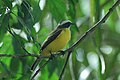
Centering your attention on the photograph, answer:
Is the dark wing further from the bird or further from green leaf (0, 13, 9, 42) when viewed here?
green leaf (0, 13, 9, 42)

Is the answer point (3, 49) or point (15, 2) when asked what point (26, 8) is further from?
point (3, 49)

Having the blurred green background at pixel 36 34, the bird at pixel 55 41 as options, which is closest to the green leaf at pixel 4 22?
the blurred green background at pixel 36 34

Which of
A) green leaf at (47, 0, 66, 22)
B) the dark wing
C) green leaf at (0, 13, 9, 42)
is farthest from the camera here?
the dark wing

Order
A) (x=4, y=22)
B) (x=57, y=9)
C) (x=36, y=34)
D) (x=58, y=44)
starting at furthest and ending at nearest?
(x=58, y=44), (x=57, y=9), (x=36, y=34), (x=4, y=22)

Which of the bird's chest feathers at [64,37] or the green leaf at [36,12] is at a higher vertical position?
the green leaf at [36,12]

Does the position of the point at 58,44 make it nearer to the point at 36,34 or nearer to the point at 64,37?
the point at 64,37

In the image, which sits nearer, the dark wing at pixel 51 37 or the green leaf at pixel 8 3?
the green leaf at pixel 8 3

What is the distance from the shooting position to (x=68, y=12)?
196cm

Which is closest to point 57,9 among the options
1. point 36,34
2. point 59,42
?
point 36,34

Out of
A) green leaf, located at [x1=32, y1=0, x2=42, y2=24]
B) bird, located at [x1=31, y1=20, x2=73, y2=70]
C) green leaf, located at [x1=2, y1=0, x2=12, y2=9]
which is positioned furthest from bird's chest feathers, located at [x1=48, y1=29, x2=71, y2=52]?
green leaf, located at [x1=2, y1=0, x2=12, y2=9]

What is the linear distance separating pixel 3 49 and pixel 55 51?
42 centimetres

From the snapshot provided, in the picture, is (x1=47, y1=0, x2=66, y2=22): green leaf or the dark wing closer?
(x1=47, y1=0, x2=66, y2=22): green leaf

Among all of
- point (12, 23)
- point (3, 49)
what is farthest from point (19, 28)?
point (3, 49)

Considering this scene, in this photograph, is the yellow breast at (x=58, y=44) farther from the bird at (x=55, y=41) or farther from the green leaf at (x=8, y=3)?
the green leaf at (x=8, y=3)
